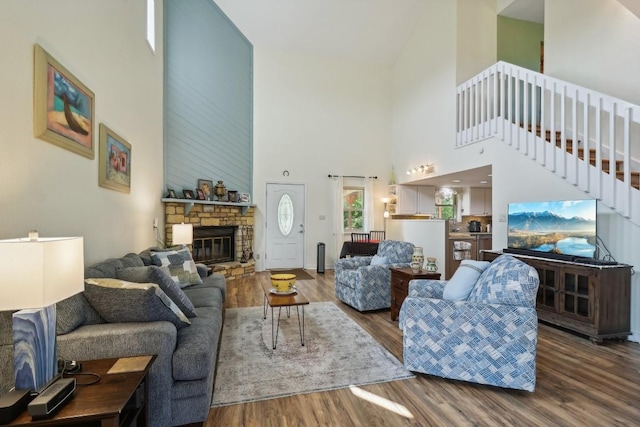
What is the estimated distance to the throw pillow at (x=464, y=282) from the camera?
2.58m

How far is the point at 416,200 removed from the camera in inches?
314

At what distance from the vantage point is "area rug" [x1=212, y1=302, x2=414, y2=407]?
2.37 metres

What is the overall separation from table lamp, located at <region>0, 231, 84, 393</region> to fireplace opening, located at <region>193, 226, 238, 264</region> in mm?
4772

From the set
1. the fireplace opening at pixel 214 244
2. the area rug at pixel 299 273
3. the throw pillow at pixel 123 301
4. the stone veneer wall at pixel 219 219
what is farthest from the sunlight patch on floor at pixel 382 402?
the fireplace opening at pixel 214 244

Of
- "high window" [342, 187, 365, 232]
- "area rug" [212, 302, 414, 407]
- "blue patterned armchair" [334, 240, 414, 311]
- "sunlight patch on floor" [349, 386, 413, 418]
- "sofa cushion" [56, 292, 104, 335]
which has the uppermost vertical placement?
"high window" [342, 187, 365, 232]

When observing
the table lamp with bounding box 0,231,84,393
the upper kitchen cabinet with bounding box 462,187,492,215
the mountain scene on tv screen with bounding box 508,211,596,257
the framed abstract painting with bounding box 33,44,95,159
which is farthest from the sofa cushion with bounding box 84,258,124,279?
the upper kitchen cabinet with bounding box 462,187,492,215

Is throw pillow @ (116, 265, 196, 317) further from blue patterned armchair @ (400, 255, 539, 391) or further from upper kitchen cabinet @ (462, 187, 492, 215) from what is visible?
upper kitchen cabinet @ (462, 187, 492, 215)

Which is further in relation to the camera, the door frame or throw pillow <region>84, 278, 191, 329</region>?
the door frame

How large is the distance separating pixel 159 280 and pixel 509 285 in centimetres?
251

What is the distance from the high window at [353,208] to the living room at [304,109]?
493 millimetres

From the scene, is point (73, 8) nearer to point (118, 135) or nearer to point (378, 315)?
point (118, 135)

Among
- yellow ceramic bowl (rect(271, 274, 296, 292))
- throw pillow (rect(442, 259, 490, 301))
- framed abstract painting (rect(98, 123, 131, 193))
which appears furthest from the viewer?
yellow ceramic bowl (rect(271, 274, 296, 292))

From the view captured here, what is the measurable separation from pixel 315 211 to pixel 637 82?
574 centimetres

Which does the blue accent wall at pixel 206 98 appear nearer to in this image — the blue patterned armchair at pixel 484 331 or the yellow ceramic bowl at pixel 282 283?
the yellow ceramic bowl at pixel 282 283
